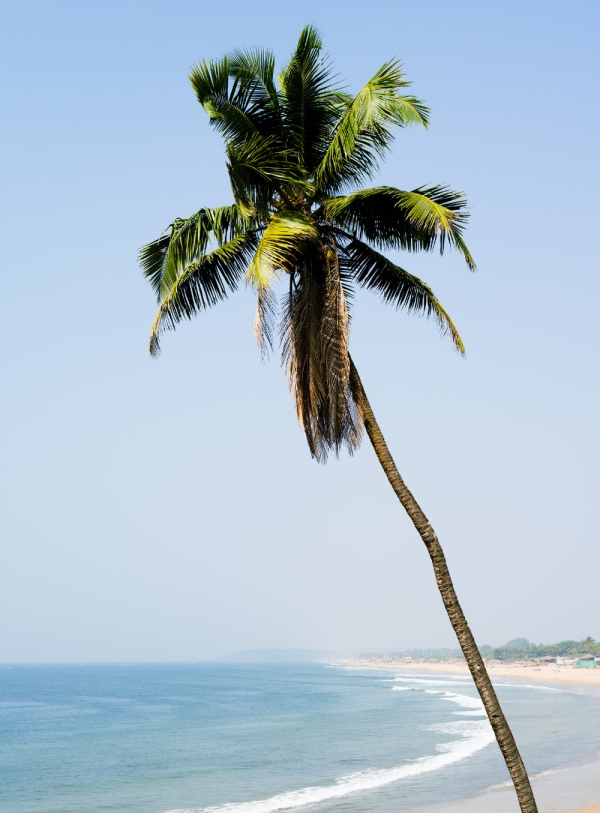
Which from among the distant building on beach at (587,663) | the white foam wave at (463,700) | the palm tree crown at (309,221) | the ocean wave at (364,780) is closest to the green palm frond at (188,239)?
the palm tree crown at (309,221)

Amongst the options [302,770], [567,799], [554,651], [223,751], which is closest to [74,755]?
[223,751]

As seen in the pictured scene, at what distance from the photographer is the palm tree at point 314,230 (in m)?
9.70

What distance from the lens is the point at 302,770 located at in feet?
97.7

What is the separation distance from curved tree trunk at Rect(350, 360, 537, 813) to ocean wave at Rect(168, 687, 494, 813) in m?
14.3

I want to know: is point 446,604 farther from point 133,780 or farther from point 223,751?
point 223,751

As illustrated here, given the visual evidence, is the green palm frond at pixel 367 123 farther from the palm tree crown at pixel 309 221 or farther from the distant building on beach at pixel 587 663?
the distant building on beach at pixel 587 663

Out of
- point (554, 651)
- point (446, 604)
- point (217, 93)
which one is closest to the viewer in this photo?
point (446, 604)

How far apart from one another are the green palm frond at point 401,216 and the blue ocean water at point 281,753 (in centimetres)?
1505

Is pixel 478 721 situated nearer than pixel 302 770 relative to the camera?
No

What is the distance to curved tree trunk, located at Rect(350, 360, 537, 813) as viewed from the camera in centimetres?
895

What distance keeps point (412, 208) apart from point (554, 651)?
14430cm

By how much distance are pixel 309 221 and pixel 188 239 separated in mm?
1656

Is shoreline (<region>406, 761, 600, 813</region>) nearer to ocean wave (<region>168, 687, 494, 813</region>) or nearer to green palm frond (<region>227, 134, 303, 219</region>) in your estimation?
ocean wave (<region>168, 687, 494, 813</region>)

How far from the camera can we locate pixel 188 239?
1088 cm
